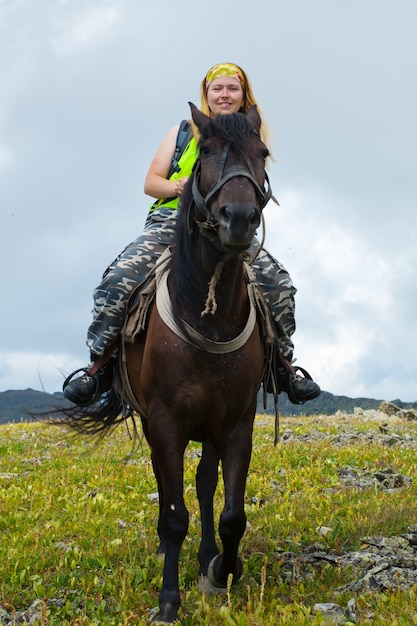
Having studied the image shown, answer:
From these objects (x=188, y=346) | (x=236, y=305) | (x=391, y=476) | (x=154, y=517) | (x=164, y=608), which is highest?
(x=236, y=305)

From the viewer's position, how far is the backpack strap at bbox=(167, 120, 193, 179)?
26.7 ft

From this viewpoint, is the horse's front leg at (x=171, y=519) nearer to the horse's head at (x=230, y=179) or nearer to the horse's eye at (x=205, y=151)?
the horse's head at (x=230, y=179)

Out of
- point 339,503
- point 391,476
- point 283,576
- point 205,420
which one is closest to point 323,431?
point 391,476

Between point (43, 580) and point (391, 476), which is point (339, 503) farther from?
point (43, 580)

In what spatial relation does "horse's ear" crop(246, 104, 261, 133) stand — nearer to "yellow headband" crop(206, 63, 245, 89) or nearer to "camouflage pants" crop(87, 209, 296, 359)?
"camouflage pants" crop(87, 209, 296, 359)

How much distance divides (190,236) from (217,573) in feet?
10.7

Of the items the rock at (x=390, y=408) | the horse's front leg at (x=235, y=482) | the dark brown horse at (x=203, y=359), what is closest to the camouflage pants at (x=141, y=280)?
the dark brown horse at (x=203, y=359)

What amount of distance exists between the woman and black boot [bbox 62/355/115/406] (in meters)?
0.21

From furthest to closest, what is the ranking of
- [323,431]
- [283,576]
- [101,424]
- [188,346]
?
[323,431], [101,424], [283,576], [188,346]

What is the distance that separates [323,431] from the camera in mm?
18906

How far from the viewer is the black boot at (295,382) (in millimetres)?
8188

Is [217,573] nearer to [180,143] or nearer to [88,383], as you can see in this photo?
[88,383]

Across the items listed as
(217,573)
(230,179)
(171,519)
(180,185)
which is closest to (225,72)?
(180,185)

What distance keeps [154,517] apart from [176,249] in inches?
204
